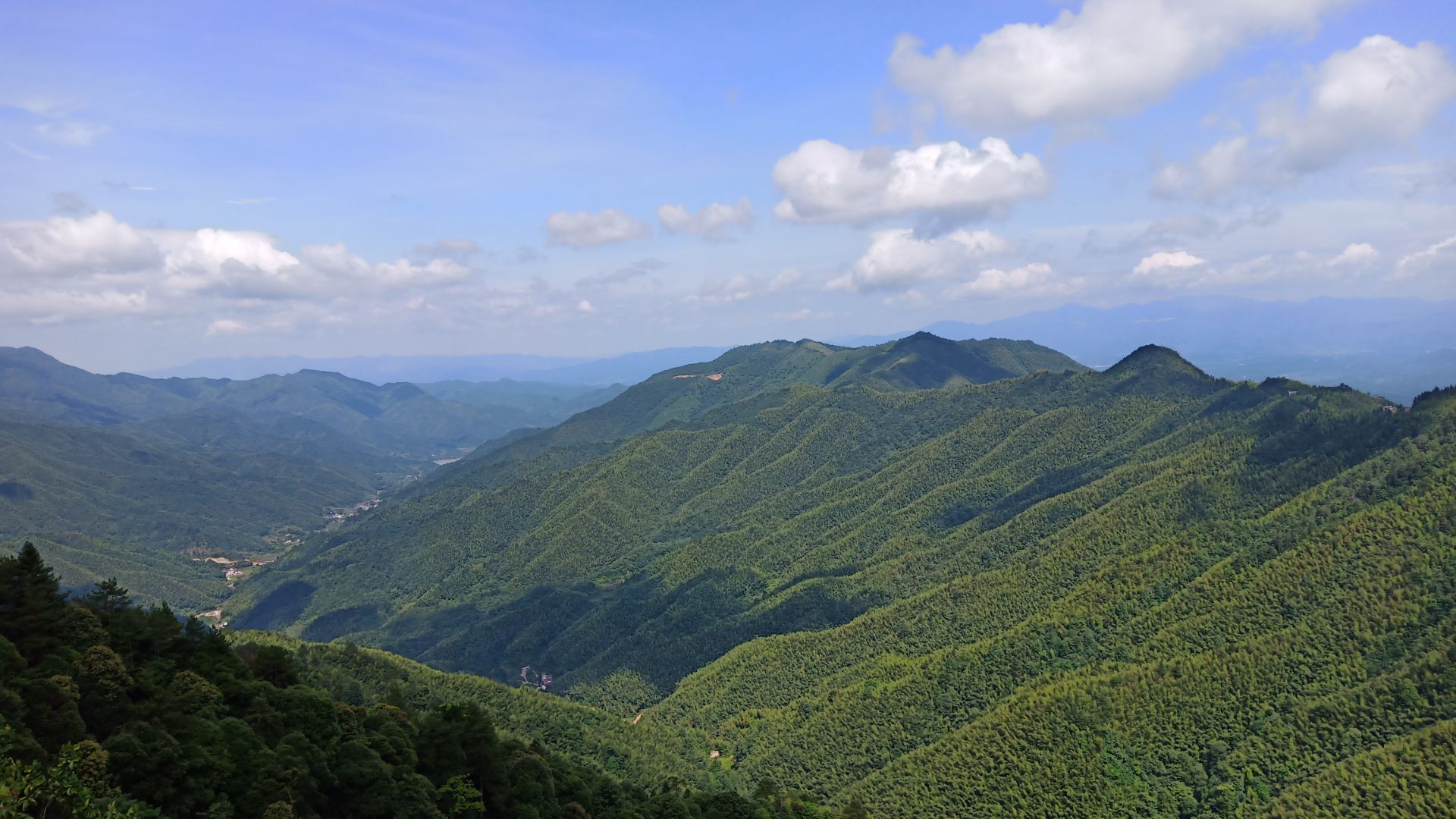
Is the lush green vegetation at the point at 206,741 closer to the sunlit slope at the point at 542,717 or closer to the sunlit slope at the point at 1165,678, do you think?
the sunlit slope at the point at 542,717

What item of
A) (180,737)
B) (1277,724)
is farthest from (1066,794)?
(180,737)

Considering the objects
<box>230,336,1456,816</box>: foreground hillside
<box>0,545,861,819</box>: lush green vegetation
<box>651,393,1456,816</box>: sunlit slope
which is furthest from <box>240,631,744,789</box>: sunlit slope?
<box>0,545,861,819</box>: lush green vegetation

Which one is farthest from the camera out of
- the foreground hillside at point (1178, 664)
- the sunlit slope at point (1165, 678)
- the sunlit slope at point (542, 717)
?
the sunlit slope at point (542, 717)

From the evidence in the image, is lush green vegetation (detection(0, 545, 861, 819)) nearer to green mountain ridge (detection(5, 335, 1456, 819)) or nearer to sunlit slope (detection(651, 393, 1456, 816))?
green mountain ridge (detection(5, 335, 1456, 819))

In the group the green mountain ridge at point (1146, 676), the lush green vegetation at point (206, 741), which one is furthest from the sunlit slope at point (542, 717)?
the lush green vegetation at point (206, 741)

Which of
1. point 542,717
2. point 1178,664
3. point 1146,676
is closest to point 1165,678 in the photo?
point 1146,676

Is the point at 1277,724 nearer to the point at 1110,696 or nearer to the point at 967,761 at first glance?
the point at 1110,696

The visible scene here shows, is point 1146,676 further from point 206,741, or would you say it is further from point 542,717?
point 206,741

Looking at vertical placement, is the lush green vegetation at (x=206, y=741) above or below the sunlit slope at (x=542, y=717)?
above
